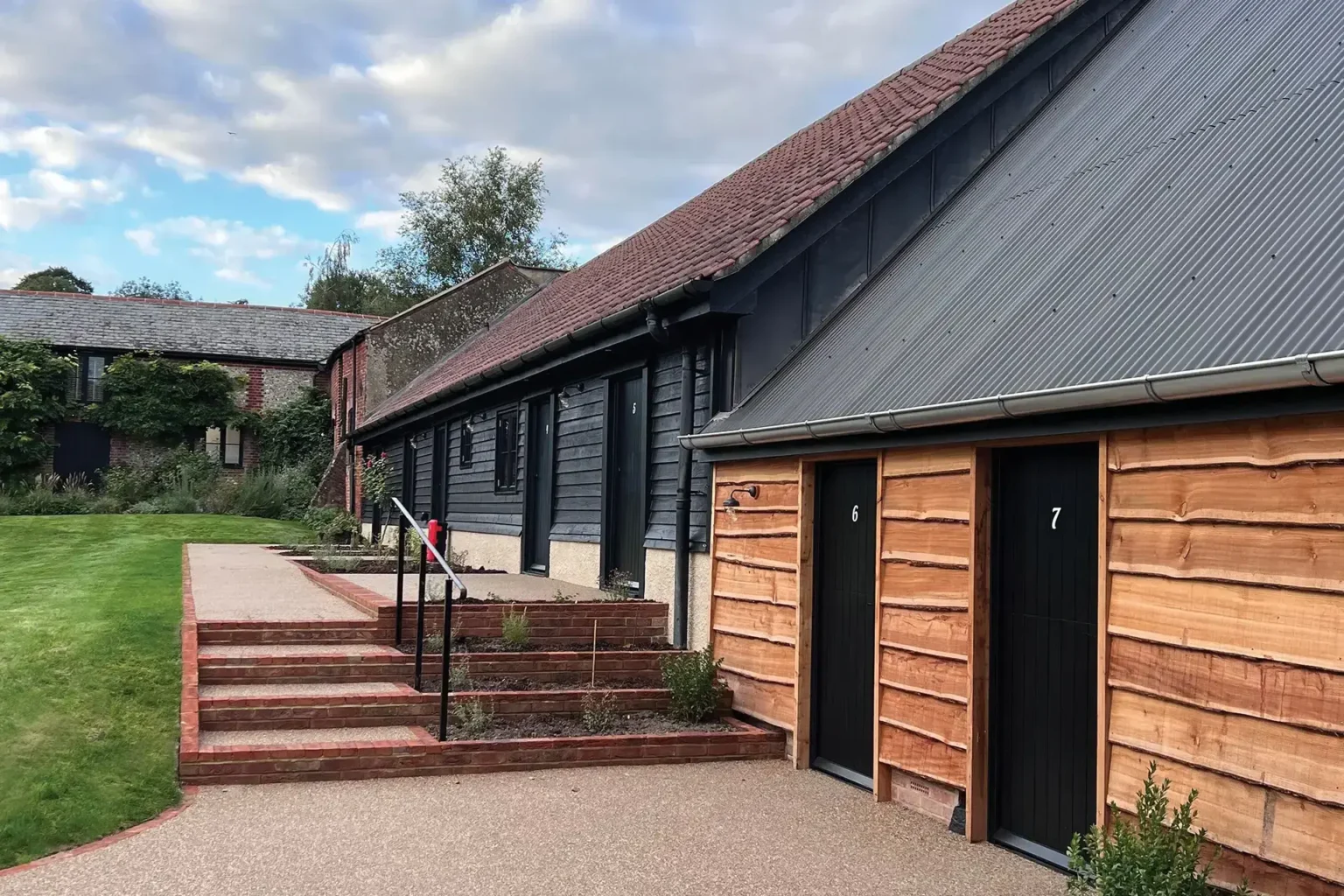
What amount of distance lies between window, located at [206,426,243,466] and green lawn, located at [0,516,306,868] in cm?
2083

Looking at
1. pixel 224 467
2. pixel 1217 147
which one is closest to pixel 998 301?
pixel 1217 147

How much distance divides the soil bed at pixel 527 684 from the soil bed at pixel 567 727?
1.12ft

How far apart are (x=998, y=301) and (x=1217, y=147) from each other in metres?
1.65

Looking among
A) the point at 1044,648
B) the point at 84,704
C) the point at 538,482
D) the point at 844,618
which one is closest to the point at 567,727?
the point at 844,618

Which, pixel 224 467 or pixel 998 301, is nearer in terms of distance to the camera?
pixel 998 301

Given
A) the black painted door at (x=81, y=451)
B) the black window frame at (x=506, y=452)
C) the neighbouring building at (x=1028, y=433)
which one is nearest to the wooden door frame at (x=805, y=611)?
the neighbouring building at (x=1028, y=433)

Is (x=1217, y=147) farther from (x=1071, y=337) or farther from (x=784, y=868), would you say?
(x=784, y=868)

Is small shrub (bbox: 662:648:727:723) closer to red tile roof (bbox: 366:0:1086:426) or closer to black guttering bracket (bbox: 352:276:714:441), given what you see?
black guttering bracket (bbox: 352:276:714:441)

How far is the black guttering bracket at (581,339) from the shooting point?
9.08 m

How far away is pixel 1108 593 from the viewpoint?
17.2 ft

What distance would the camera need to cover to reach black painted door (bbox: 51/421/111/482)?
32531 mm

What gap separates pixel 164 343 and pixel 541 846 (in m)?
32.9

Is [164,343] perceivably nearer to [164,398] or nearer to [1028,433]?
[164,398]

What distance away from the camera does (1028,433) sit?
5.70 m
